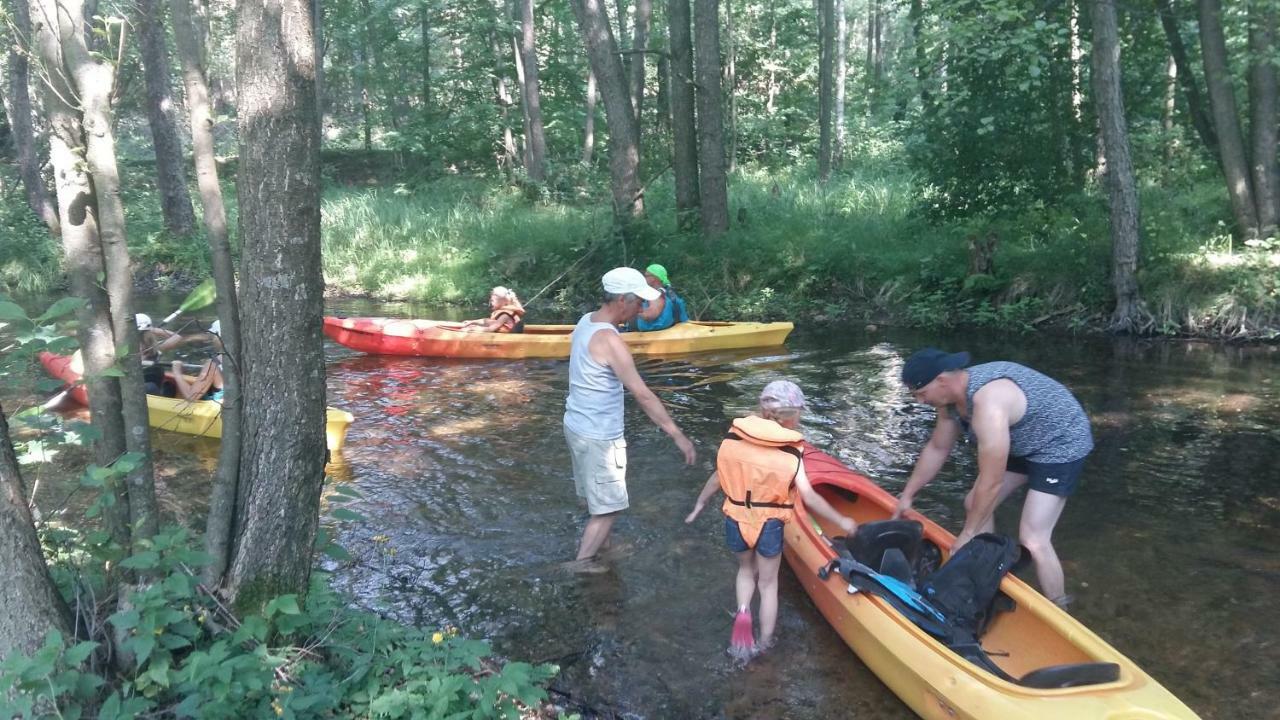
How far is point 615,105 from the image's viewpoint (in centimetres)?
1499

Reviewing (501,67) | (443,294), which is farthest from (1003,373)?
(501,67)

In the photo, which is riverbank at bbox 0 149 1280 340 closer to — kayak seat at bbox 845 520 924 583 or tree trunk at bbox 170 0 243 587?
kayak seat at bbox 845 520 924 583

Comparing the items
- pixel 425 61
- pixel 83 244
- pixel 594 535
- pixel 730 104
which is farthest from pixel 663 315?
pixel 425 61

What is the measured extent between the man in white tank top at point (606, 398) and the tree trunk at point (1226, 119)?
9.88 m

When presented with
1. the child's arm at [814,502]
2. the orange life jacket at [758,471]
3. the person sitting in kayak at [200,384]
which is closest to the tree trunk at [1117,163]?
the child's arm at [814,502]

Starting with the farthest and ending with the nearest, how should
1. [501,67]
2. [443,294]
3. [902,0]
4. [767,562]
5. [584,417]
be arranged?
1. [501,67]
2. [443,294]
3. [902,0]
4. [584,417]
5. [767,562]

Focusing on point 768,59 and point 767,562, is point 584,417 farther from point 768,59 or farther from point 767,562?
point 768,59

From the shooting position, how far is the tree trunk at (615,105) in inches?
581

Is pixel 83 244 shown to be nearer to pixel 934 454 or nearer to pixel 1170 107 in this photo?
pixel 934 454

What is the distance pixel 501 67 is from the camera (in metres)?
27.5

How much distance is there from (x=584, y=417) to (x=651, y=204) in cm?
1339

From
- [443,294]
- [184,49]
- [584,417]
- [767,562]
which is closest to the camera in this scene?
[184,49]

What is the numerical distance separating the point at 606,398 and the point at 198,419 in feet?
16.1

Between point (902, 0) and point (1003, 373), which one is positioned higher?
point (902, 0)
